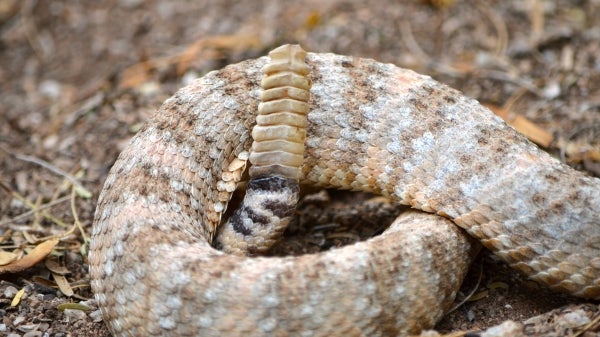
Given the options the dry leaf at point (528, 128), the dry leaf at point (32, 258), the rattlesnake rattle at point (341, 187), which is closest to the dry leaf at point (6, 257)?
the dry leaf at point (32, 258)

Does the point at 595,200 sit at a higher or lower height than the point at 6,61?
lower

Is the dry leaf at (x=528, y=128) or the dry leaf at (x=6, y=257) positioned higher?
the dry leaf at (x=528, y=128)

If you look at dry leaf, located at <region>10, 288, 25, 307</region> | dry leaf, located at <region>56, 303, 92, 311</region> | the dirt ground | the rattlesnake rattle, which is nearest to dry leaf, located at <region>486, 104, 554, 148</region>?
the dirt ground

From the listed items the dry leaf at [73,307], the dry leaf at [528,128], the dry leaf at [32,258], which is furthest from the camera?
the dry leaf at [528,128]

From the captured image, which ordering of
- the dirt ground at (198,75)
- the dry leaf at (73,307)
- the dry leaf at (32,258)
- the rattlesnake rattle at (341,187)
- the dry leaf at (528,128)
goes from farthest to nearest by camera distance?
1. the dry leaf at (528,128)
2. the dry leaf at (32,258)
3. the dirt ground at (198,75)
4. the dry leaf at (73,307)
5. the rattlesnake rattle at (341,187)

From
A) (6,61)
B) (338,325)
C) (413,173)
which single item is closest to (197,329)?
(338,325)

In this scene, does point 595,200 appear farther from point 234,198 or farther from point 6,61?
point 6,61

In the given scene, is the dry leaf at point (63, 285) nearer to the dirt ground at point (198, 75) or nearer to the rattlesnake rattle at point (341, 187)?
the dirt ground at point (198, 75)

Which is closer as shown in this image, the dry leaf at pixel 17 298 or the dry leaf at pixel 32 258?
the dry leaf at pixel 17 298
